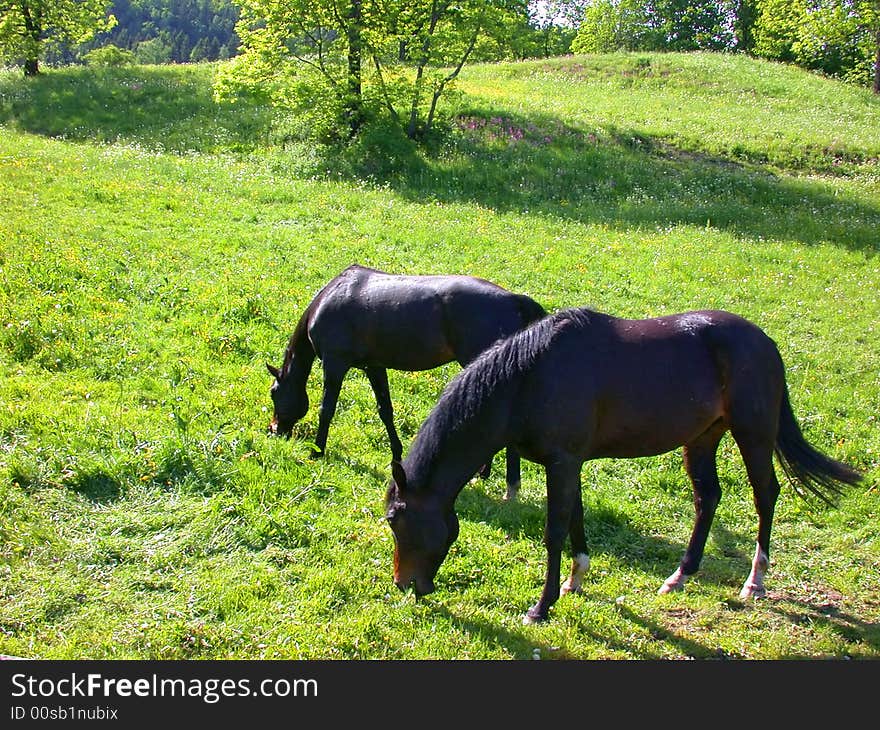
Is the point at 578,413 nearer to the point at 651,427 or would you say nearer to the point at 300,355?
the point at 651,427

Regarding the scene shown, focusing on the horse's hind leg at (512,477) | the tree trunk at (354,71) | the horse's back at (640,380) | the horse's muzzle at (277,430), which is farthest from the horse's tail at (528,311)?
the tree trunk at (354,71)

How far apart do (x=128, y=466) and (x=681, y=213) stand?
17.3 m

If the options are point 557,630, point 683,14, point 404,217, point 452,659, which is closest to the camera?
point 452,659

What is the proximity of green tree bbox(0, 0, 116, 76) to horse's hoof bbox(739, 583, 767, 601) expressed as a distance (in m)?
34.5

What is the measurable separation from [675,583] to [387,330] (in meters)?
3.73

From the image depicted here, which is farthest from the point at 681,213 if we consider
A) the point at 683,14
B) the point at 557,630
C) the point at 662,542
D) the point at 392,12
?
the point at 683,14

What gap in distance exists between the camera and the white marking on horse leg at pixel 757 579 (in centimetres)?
626

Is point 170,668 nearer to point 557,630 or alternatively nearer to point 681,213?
point 557,630

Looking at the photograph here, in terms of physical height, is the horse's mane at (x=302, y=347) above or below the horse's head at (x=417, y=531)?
above

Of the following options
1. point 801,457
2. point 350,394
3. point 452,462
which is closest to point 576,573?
point 452,462

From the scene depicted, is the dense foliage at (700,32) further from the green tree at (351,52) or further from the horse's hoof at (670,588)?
the horse's hoof at (670,588)

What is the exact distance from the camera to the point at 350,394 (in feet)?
31.5

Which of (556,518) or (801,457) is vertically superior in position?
(801,457)

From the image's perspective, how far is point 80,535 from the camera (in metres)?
5.91
